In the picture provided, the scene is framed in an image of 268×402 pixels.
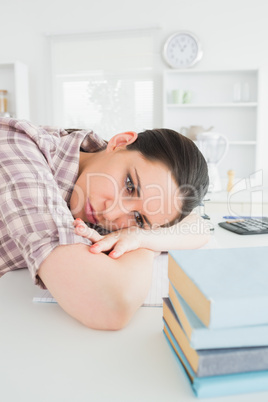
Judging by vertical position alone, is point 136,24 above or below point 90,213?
above

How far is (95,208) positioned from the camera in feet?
2.82

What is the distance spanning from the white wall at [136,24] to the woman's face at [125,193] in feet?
9.89

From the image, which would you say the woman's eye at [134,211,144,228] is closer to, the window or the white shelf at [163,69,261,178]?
the white shelf at [163,69,261,178]

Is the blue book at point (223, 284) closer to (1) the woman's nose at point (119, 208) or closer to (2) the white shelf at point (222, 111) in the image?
(1) the woman's nose at point (119, 208)

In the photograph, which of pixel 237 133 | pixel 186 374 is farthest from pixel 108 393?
pixel 237 133

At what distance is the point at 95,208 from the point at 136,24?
128 inches

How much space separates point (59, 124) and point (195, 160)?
3269 mm

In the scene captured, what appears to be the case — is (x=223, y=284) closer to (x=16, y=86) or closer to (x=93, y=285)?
(x=93, y=285)

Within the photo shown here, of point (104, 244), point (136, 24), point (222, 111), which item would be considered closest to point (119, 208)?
point (104, 244)

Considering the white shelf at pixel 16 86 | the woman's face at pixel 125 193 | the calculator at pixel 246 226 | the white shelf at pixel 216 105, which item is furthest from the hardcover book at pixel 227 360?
the white shelf at pixel 16 86

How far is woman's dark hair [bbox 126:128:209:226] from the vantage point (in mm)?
836

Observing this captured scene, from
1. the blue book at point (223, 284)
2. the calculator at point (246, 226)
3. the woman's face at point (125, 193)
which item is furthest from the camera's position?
the calculator at point (246, 226)

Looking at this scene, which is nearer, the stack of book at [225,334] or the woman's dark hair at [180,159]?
the stack of book at [225,334]

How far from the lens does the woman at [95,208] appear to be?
1.90 ft
